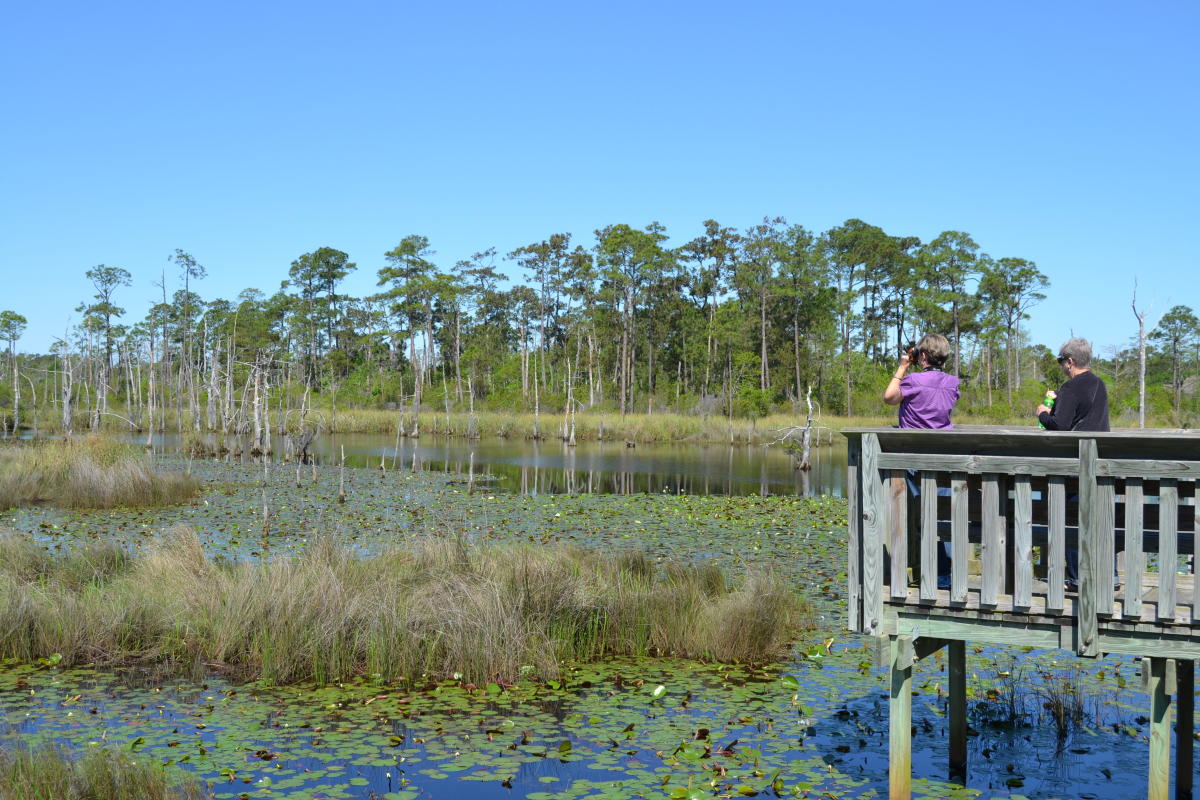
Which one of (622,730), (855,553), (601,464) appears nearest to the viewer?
(855,553)

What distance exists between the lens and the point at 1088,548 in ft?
16.6

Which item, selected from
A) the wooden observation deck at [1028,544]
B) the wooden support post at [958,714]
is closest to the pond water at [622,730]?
the wooden support post at [958,714]

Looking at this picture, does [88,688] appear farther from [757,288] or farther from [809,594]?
[757,288]

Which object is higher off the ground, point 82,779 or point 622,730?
point 82,779

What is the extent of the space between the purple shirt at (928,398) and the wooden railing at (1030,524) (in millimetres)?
640

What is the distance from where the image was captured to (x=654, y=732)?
274 inches

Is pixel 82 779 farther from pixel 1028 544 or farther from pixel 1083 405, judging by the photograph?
pixel 1083 405

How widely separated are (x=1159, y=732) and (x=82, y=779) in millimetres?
5828

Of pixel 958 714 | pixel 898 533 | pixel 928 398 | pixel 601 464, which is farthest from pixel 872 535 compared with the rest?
pixel 601 464

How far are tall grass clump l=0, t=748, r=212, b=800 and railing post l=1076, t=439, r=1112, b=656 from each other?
4.91 meters

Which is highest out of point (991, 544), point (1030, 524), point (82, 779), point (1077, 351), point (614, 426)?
point (1077, 351)

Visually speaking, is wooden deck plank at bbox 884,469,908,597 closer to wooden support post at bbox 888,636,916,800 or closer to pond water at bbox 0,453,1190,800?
wooden support post at bbox 888,636,916,800

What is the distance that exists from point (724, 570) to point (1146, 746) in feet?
21.3

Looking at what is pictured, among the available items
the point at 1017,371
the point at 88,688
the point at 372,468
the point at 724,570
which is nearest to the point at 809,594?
the point at 724,570
